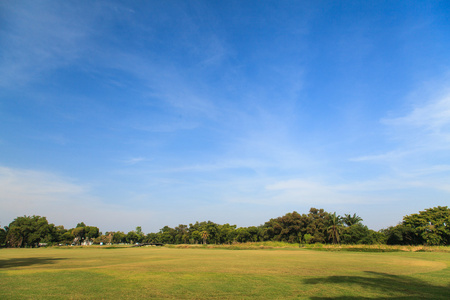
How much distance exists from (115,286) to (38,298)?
10.6 feet

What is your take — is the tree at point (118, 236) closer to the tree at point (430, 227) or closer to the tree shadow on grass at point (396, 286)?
the tree at point (430, 227)

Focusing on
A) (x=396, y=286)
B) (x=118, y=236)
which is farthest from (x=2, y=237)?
(x=396, y=286)

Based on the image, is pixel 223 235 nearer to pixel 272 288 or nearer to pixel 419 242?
pixel 419 242

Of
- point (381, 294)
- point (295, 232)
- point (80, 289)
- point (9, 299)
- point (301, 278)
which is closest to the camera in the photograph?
point (9, 299)

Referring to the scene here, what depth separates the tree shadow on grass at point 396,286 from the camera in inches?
392

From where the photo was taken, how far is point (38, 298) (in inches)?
381

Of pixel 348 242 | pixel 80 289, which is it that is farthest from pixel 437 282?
pixel 348 242

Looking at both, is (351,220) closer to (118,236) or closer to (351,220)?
(351,220)

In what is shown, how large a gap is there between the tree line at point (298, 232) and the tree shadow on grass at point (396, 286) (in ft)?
185

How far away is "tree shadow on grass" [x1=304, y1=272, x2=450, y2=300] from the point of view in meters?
9.96

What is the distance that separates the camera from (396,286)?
39.3 ft

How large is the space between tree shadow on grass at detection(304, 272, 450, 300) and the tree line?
185 ft

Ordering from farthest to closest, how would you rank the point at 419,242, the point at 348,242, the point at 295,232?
the point at 295,232 < the point at 348,242 < the point at 419,242

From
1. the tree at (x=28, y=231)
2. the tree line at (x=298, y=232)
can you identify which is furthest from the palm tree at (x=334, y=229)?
the tree at (x=28, y=231)
